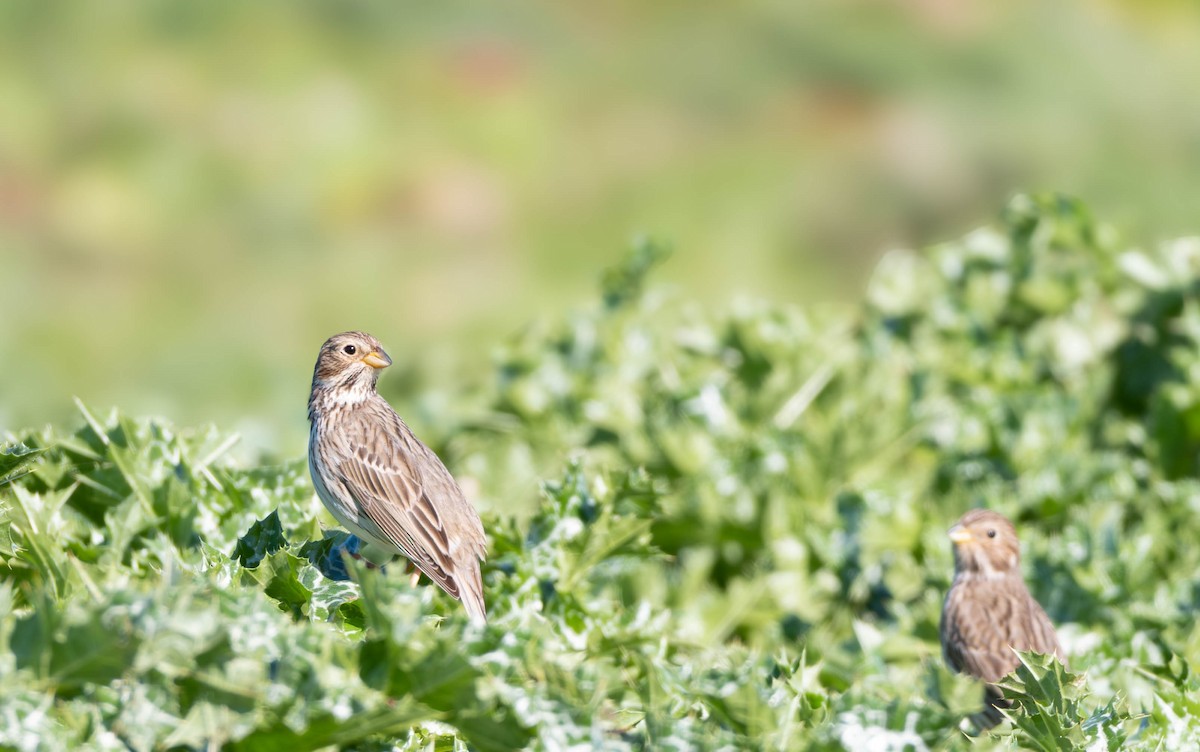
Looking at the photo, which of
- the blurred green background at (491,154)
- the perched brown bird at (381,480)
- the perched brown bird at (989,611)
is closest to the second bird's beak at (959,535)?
the perched brown bird at (989,611)

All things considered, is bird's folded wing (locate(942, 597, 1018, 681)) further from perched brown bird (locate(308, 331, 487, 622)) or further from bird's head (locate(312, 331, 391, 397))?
bird's head (locate(312, 331, 391, 397))

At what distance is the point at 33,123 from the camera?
1077cm

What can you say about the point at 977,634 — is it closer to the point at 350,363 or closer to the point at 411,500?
the point at 411,500

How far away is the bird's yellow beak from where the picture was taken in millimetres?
3775

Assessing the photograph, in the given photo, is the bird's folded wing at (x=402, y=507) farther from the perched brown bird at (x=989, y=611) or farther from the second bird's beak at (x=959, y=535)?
the second bird's beak at (x=959, y=535)

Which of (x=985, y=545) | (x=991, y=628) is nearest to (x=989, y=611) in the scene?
(x=991, y=628)

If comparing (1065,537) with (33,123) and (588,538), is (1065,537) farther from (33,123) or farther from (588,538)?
(33,123)

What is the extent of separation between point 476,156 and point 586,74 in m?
1.30

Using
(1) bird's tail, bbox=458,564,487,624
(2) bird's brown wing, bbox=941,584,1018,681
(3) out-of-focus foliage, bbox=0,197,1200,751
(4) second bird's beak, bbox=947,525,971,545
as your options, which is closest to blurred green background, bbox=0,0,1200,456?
(3) out-of-focus foliage, bbox=0,197,1200,751

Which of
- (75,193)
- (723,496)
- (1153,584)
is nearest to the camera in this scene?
(1153,584)

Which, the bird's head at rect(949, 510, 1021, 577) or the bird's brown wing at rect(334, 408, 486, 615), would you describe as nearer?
the bird's brown wing at rect(334, 408, 486, 615)

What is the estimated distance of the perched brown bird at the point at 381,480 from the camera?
3.28 metres

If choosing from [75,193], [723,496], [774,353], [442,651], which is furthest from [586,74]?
[442,651]

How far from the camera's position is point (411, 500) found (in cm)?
350
